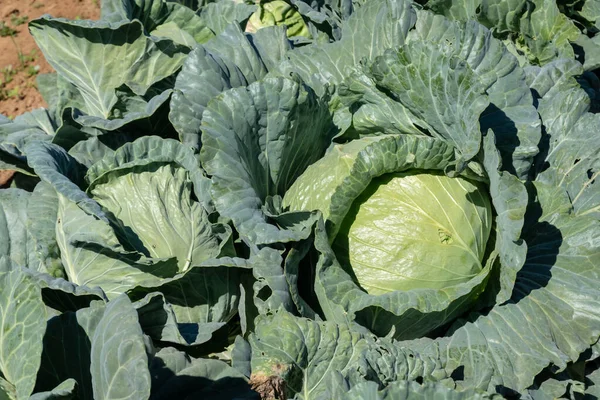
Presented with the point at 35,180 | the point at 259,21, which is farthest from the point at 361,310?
the point at 259,21

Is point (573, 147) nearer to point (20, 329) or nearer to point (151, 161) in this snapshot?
point (151, 161)

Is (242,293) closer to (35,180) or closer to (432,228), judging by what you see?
(432,228)

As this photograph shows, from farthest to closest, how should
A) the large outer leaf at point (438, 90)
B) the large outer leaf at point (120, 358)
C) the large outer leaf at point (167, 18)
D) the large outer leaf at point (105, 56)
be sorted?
the large outer leaf at point (167, 18) < the large outer leaf at point (105, 56) < the large outer leaf at point (438, 90) < the large outer leaf at point (120, 358)

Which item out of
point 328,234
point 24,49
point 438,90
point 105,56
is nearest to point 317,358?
point 328,234

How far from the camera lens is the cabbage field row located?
8.72ft

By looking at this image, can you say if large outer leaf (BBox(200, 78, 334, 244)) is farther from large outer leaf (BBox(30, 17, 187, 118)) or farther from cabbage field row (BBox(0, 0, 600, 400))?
large outer leaf (BBox(30, 17, 187, 118))

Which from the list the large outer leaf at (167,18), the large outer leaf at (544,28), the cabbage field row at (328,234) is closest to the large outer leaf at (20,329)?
the cabbage field row at (328,234)

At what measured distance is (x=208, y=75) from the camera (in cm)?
327

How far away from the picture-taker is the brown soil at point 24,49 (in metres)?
5.86

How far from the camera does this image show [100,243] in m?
2.83

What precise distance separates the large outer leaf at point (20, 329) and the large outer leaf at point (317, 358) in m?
0.86

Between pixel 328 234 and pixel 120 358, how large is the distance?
105 cm

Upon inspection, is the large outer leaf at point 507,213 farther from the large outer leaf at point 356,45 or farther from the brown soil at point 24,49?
the brown soil at point 24,49

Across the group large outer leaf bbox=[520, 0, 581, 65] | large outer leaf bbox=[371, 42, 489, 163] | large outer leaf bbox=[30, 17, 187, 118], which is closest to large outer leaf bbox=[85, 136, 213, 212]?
large outer leaf bbox=[30, 17, 187, 118]
